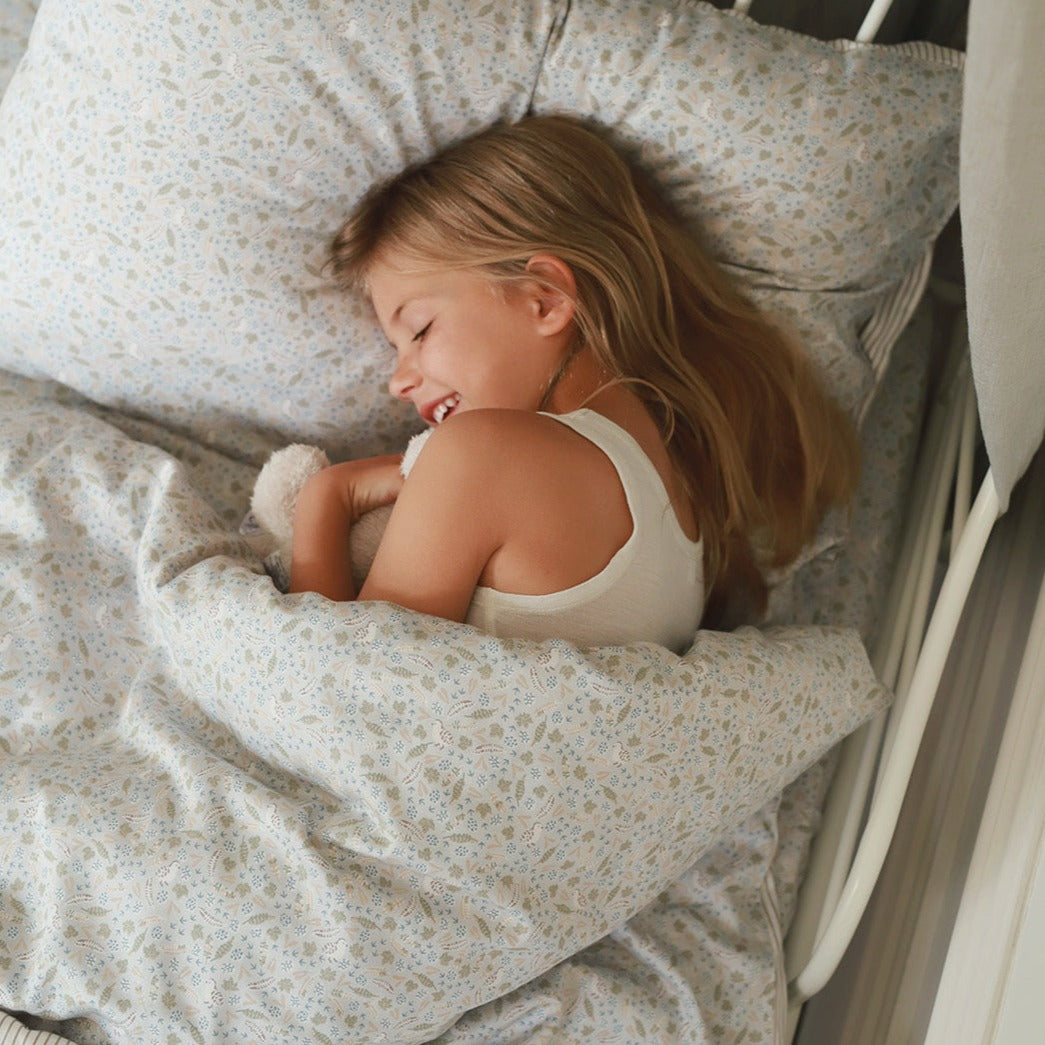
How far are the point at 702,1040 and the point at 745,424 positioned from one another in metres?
0.60

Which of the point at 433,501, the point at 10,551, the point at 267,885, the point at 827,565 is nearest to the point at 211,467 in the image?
the point at 10,551

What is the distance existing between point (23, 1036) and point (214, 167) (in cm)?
81

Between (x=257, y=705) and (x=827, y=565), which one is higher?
(x=827, y=565)

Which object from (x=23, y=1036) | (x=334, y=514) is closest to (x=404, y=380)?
(x=334, y=514)

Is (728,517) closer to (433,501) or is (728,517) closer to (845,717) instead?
(845,717)

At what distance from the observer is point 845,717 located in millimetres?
1104

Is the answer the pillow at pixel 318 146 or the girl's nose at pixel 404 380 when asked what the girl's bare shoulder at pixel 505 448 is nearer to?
the girl's nose at pixel 404 380

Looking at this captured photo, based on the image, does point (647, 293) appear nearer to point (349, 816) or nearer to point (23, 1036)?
point (349, 816)

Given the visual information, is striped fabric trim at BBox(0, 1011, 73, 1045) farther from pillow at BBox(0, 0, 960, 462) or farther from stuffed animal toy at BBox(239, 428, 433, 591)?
pillow at BBox(0, 0, 960, 462)

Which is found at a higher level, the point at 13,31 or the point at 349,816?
the point at 13,31

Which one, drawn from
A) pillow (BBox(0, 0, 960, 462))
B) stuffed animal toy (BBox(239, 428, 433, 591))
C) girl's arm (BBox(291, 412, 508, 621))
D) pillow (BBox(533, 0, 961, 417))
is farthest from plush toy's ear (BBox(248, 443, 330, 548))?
pillow (BBox(533, 0, 961, 417))

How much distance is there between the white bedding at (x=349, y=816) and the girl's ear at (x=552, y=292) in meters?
0.34

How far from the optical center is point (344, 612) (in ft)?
3.09

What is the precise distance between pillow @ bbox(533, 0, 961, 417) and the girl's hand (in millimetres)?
422
